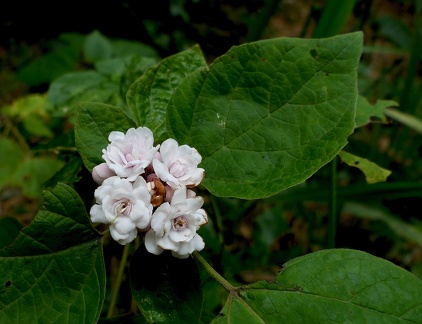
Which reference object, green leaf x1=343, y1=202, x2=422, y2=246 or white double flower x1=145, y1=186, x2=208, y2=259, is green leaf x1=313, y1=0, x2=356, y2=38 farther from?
white double flower x1=145, y1=186, x2=208, y2=259

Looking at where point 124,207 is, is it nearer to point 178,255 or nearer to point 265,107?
point 178,255

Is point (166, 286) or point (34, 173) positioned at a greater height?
point (166, 286)

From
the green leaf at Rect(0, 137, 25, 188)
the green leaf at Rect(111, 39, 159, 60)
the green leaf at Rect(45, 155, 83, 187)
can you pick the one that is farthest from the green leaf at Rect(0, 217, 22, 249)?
the green leaf at Rect(111, 39, 159, 60)

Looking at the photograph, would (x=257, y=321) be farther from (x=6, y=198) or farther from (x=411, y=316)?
(x=6, y=198)

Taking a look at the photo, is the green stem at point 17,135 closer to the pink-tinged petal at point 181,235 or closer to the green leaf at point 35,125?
the green leaf at point 35,125

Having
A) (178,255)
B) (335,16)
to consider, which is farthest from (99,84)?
(178,255)
